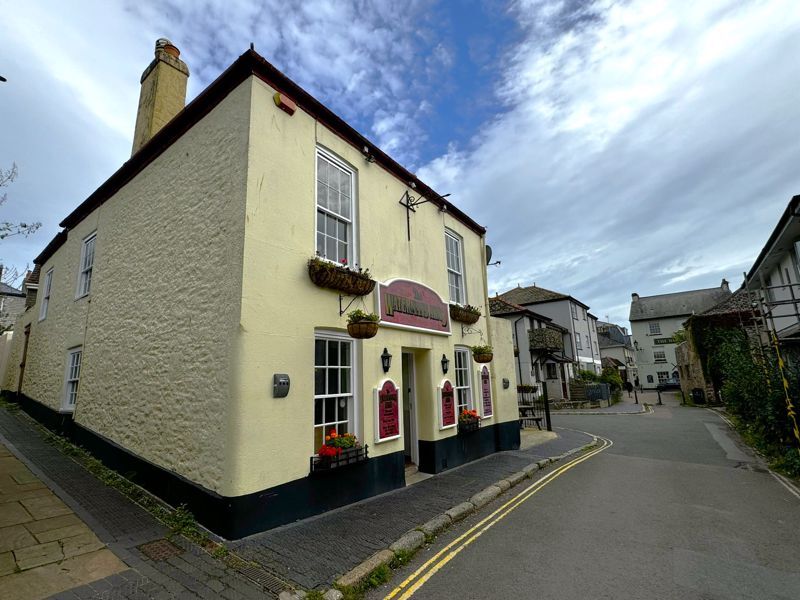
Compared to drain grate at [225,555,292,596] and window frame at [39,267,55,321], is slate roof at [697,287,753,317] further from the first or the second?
window frame at [39,267,55,321]

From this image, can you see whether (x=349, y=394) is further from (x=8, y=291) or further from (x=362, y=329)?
(x=8, y=291)

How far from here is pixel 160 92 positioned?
966 centimetres

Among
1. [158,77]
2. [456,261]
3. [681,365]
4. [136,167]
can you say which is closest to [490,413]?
[456,261]

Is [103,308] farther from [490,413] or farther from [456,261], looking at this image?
[490,413]

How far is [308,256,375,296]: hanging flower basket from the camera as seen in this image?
6.37m

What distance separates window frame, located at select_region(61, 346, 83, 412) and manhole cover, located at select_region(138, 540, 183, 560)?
6905 millimetres

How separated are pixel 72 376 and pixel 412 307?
9.26 meters

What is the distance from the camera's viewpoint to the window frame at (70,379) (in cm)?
983

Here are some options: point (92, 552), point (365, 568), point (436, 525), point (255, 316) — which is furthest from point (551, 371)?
point (92, 552)

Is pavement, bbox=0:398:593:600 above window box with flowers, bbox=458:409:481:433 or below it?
below

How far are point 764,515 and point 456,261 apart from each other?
810 centimetres

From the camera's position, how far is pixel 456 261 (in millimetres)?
11469

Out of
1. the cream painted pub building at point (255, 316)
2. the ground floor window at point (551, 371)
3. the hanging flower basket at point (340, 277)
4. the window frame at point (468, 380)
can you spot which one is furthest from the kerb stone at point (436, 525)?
the ground floor window at point (551, 371)

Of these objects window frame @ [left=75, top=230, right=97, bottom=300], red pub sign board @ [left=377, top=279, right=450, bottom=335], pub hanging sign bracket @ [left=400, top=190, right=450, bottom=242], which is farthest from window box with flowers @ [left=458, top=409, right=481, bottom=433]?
window frame @ [left=75, top=230, right=97, bottom=300]
